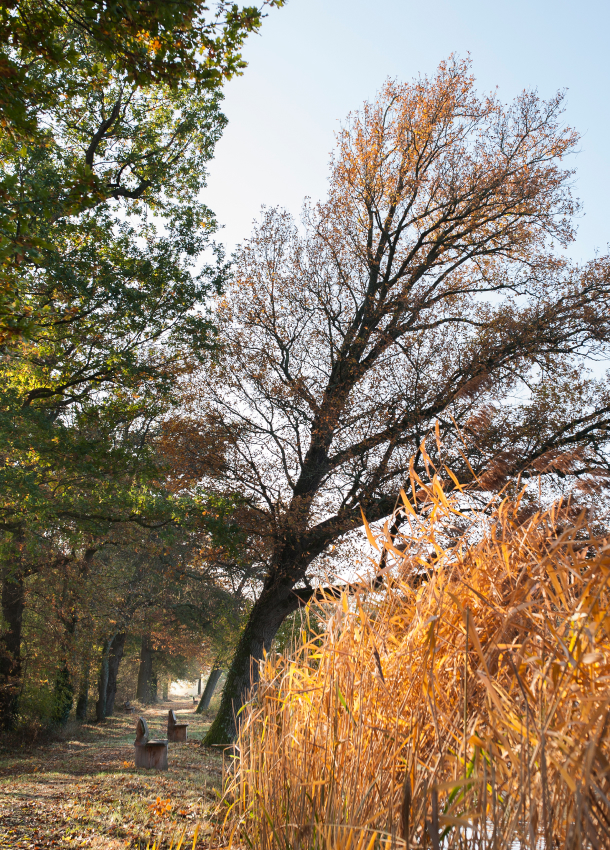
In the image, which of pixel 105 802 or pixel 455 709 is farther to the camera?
pixel 105 802

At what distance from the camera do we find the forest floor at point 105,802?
4555mm

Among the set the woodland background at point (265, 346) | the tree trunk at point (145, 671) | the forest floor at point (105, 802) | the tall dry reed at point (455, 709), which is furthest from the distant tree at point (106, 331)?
the tree trunk at point (145, 671)

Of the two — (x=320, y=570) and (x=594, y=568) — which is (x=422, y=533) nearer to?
(x=594, y=568)

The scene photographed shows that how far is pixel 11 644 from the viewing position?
44.5 feet

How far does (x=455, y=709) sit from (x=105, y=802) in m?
5.69

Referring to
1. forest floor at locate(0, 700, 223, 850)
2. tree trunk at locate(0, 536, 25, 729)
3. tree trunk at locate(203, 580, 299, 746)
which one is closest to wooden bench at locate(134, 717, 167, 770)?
forest floor at locate(0, 700, 223, 850)

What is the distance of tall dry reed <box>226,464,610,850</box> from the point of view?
1237 mm

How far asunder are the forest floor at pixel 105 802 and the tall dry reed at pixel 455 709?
126 centimetres

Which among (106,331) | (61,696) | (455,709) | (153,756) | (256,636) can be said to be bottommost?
(61,696)

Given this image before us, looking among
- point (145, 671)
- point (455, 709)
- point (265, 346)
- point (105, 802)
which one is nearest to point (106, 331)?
point (265, 346)

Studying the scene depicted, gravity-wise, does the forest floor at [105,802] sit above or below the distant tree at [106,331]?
below

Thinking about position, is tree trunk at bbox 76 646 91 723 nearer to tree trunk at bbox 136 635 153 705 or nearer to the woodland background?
the woodland background

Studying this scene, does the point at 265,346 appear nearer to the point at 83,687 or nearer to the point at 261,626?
the point at 261,626

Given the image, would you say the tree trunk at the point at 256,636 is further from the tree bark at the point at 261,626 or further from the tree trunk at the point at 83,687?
the tree trunk at the point at 83,687
